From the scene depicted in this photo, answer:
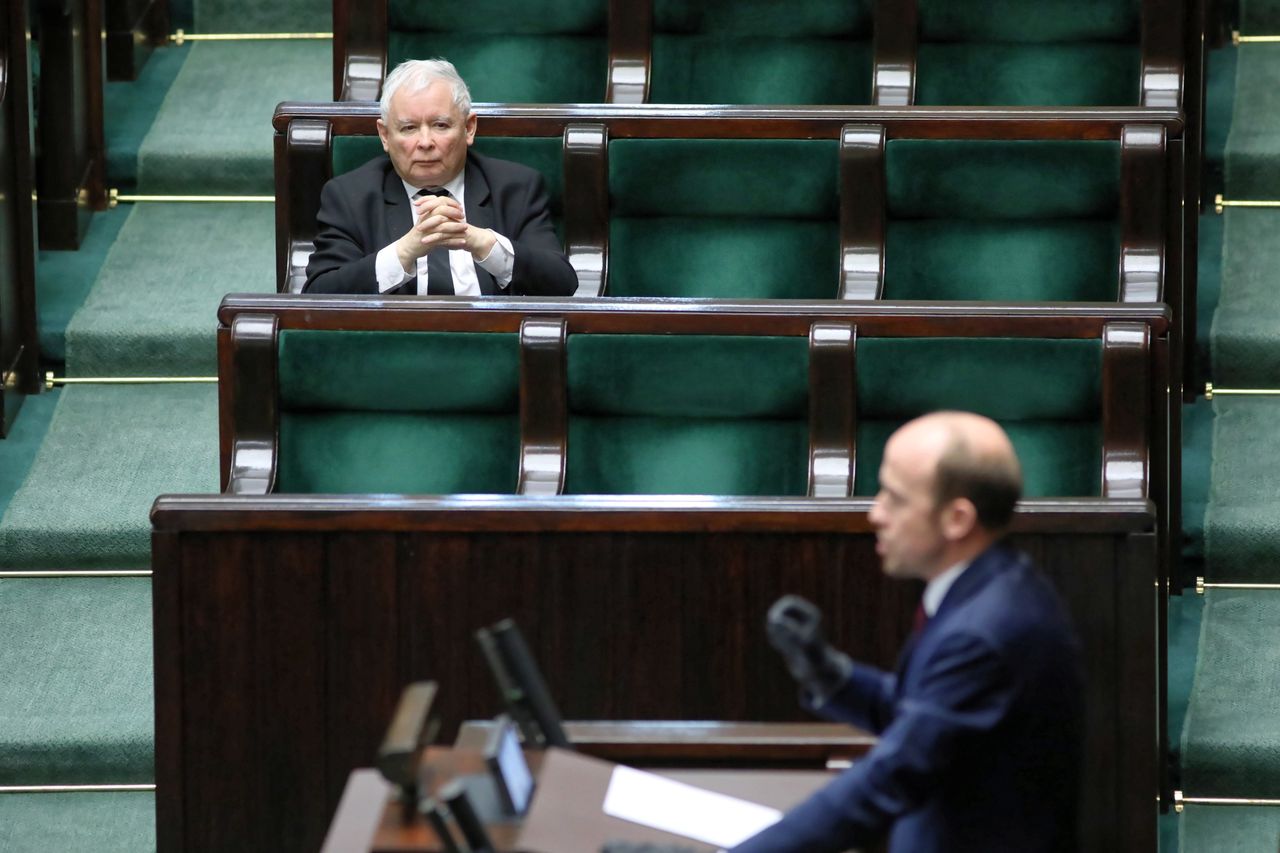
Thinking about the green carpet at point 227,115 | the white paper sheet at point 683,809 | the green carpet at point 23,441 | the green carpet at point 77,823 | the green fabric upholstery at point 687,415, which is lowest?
the green carpet at point 77,823

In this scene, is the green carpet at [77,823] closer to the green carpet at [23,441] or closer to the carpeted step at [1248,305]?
the green carpet at [23,441]

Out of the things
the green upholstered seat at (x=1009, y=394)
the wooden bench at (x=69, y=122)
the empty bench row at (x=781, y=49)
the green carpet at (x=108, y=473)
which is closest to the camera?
the green upholstered seat at (x=1009, y=394)

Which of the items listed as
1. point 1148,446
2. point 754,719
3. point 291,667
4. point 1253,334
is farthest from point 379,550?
point 1253,334

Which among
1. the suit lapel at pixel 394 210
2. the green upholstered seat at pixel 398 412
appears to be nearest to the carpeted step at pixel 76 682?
the green upholstered seat at pixel 398 412

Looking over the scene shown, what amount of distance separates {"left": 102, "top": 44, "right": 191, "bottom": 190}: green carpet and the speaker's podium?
1.09 m

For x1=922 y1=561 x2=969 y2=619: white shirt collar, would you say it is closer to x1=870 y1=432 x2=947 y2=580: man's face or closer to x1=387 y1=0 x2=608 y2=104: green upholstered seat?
x1=870 y1=432 x2=947 y2=580: man's face

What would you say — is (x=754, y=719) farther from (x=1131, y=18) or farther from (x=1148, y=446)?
(x=1131, y=18)

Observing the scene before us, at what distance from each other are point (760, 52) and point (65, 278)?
566mm

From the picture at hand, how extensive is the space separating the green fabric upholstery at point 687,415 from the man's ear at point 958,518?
1.38ft

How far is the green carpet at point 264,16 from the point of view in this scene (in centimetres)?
183

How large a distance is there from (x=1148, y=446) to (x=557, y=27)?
59 cm

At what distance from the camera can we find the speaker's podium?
24.3 inches

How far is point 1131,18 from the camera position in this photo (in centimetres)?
141

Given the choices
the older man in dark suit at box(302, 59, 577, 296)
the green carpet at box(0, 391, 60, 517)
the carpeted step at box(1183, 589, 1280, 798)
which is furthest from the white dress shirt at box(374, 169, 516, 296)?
the carpeted step at box(1183, 589, 1280, 798)
